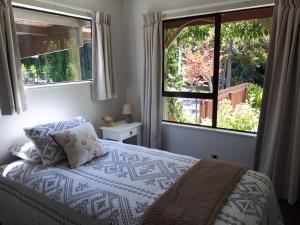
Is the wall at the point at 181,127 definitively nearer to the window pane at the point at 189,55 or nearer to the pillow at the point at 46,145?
the window pane at the point at 189,55

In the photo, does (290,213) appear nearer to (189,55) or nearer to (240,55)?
(240,55)

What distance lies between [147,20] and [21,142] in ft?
6.88

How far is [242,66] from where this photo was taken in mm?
2824

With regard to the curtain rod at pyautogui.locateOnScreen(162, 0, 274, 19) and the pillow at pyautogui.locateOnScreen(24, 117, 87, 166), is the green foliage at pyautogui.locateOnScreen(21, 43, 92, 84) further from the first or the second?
the curtain rod at pyautogui.locateOnScreen(162, 0, 274, 19)

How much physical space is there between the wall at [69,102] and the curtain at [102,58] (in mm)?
126

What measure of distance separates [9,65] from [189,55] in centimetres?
207

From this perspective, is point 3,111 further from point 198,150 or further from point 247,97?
point 247,97

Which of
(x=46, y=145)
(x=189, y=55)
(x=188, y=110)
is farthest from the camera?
(x=188, y=110)

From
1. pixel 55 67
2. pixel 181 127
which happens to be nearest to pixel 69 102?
pixel 55 67

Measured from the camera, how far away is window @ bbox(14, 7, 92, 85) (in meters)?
2.42

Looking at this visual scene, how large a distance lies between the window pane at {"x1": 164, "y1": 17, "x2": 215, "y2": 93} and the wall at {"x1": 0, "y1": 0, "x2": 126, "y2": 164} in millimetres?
696

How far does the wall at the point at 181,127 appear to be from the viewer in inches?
110

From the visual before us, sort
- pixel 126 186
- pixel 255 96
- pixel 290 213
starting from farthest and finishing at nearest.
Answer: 1. pixel 255 96
2. pixel 290 213
3. pixel 126 186

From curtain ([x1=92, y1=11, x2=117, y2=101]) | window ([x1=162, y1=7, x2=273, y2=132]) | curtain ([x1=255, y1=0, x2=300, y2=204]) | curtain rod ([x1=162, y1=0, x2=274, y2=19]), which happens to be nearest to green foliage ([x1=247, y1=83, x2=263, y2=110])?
window ([x1=162, y1=7, x2=273, y2=132])
